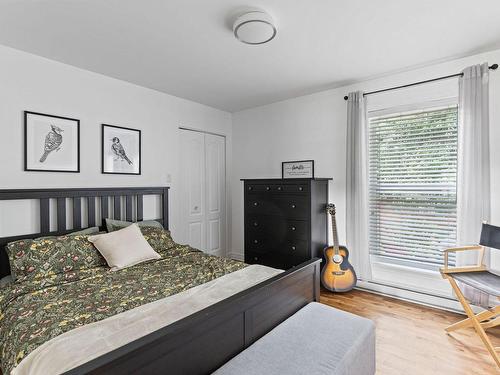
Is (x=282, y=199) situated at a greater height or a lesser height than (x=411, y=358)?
greater

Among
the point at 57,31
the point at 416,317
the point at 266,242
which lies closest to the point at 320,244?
the point at 266,242

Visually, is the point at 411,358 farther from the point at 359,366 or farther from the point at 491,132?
the point at 491,132

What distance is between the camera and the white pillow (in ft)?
7.55

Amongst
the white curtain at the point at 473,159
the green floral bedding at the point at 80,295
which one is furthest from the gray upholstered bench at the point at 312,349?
the white curtain at the point at 473,159

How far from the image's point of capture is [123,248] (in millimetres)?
2367

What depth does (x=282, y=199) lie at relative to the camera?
3.38 metres

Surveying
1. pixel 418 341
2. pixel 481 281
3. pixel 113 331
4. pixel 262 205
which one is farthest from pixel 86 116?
pixel 481 281

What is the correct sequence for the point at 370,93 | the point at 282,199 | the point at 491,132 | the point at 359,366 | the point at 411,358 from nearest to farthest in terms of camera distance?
the point at 359,366 → the point at 411,358 → the point at 491,132 → the point at 370,93 → the point at 282,199

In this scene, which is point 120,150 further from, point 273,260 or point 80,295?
point 273,260

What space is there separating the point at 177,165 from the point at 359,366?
305 cm

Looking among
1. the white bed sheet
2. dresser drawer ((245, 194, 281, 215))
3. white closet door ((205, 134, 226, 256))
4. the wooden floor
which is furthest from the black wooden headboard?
the wooden floor

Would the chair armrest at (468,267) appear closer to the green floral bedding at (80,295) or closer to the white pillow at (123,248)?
the green floral bedding at (80,295)

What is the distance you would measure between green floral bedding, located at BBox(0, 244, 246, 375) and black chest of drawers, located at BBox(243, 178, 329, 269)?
3.67 ft

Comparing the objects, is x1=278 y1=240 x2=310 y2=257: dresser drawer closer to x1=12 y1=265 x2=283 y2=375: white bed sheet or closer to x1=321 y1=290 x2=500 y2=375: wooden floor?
x1=321 y1=290 x2=500 y2=375: wooden floor
